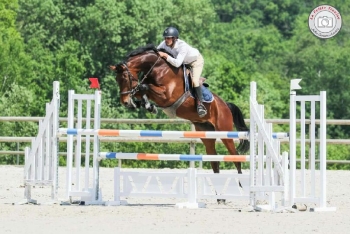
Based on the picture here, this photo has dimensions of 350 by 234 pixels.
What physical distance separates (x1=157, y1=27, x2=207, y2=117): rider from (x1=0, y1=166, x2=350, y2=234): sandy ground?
126cm

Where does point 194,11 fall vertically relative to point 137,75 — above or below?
above

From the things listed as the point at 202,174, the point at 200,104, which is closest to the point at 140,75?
the point at 200,104

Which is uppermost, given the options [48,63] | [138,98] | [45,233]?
[48,63]

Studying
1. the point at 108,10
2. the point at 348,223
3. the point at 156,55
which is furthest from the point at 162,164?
the point at 108,10

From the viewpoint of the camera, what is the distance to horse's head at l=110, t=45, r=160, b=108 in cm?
1233

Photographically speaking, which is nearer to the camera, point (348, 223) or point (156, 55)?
point (348, 223)

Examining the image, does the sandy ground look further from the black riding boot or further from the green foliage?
the green foliage

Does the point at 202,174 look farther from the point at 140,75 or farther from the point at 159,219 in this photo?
the point at 140,75

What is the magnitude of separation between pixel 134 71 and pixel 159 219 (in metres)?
2.52

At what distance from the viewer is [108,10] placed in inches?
2053

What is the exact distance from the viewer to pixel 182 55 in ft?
41.9

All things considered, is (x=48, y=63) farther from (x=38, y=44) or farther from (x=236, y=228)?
(x=236, y=228)

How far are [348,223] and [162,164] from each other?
13.7 metres

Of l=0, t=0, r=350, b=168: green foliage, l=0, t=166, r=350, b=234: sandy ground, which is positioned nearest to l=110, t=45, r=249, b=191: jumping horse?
l=0, t=166, r=350, b=234: sandy ground
